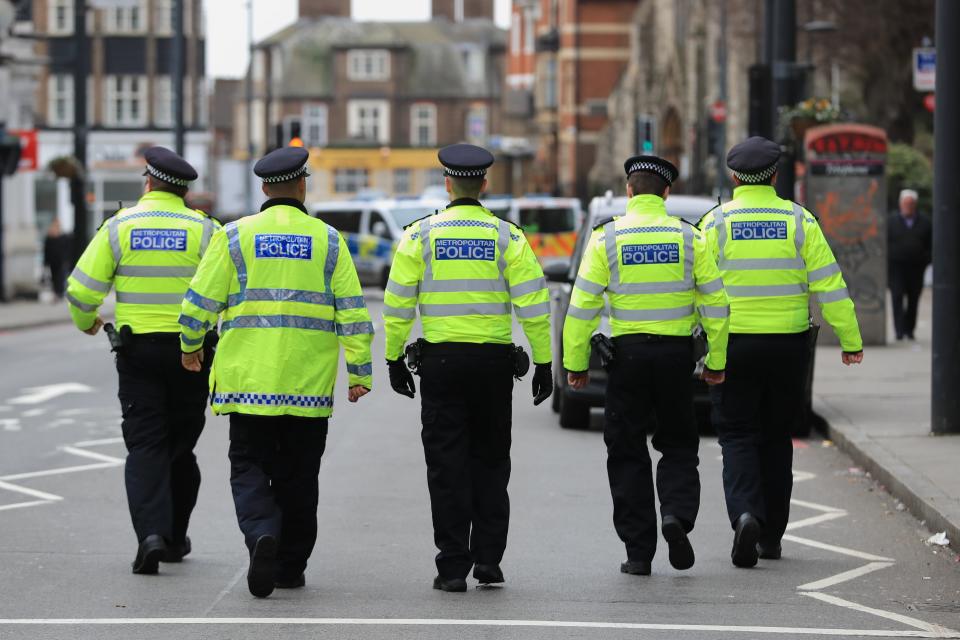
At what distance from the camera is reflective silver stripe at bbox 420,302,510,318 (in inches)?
309

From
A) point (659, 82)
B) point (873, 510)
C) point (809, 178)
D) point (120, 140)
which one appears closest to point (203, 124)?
point (120, 140)

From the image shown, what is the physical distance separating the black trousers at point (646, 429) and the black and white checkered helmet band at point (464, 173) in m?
1.01

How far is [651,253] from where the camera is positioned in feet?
27.2

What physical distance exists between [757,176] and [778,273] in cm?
46

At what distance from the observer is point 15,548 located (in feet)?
29.4

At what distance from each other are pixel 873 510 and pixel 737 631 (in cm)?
364

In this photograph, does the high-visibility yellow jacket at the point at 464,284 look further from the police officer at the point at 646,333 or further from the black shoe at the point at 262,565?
the black shoe at the point at 262,565

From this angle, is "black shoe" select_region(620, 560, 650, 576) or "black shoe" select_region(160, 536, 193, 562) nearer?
"black shoe" select_region(620, 560, 650, 576)

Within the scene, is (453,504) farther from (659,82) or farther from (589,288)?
(659,82)

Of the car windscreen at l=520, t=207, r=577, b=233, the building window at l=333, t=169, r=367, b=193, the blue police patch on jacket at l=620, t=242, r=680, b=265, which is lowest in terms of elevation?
the building window at l=333, t=169, r=367, b=193

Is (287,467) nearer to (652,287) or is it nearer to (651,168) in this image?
(652,287)

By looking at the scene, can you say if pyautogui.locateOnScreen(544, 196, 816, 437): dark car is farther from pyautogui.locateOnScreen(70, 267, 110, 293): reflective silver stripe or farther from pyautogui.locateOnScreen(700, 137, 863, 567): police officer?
pyautogui.locateOnScreen(70, 267, 110, 293): reflective silver stripe

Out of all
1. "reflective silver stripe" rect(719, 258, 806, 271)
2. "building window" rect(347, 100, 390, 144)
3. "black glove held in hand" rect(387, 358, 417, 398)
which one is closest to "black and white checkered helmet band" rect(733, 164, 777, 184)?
"reflective silver stripe" rect(719, 258, 806, 271)

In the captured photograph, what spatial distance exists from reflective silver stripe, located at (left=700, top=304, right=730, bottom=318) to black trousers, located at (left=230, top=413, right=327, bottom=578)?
1.73 meters
